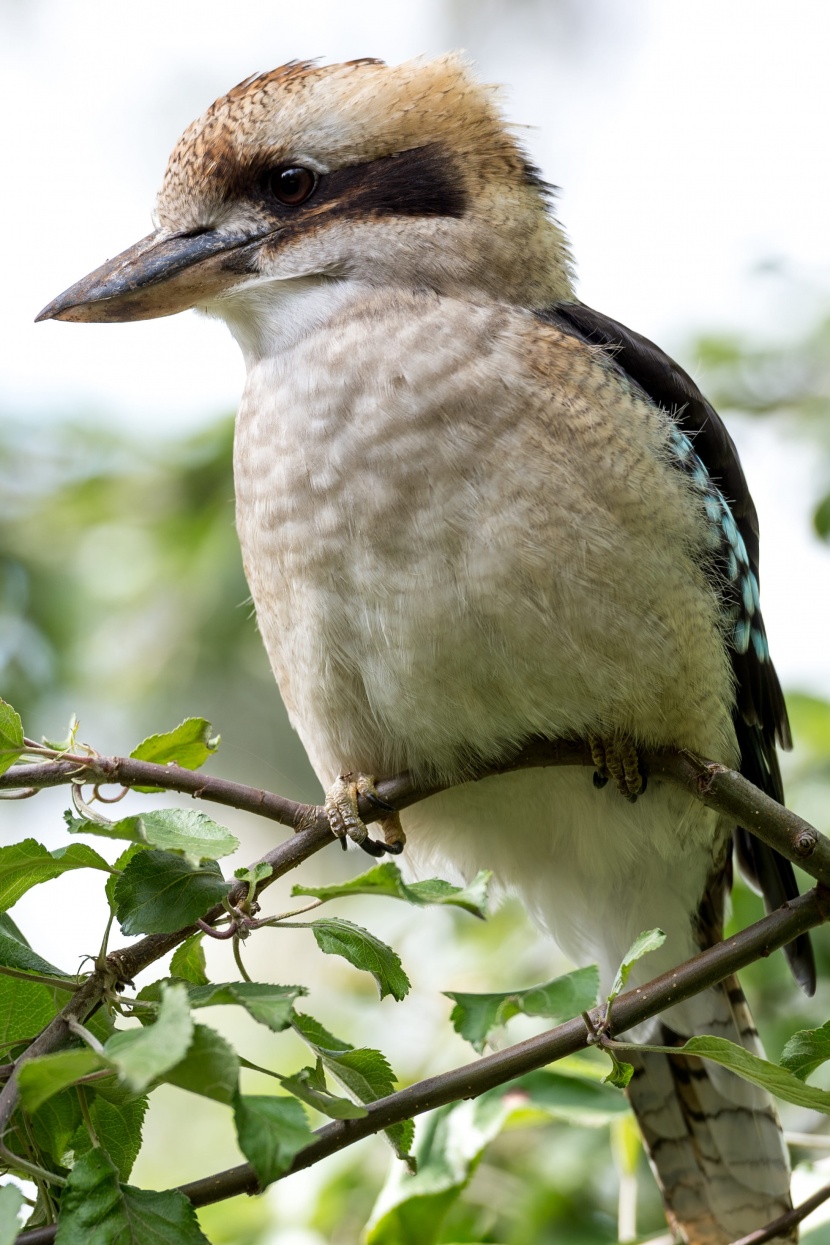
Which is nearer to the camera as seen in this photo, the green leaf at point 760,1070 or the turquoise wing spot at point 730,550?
the green leaf at point 760,1070

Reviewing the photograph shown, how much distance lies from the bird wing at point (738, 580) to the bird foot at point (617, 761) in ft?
1.30

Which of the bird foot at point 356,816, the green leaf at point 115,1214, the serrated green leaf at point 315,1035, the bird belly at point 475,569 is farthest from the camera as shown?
the bird belly at point 475,569

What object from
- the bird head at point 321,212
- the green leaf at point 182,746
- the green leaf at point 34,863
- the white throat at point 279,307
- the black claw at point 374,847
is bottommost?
the green leaf at point 34,863

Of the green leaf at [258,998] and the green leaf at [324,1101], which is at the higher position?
the green leaf at [258,998]

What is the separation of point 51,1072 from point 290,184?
2018 mm

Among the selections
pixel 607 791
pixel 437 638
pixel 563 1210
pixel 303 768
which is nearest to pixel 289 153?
pixel 437 638

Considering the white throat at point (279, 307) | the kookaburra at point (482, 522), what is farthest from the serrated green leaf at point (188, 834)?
the white throat at point (279, 307)

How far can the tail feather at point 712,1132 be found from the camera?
2.98 meters

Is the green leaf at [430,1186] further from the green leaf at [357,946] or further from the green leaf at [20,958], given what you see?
the green leaf at [20,958]

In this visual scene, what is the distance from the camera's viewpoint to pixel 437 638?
7.74ft

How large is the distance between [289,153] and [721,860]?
177cm

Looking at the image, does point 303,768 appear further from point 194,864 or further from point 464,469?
point 194,864

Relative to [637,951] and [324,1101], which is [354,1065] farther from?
[637,951]

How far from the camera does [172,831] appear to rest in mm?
1540
